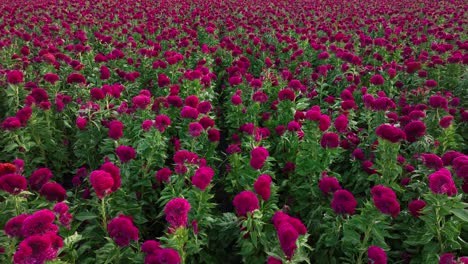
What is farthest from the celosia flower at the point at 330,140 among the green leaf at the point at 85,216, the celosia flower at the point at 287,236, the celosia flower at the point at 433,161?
the green leaf at the point at 85,216

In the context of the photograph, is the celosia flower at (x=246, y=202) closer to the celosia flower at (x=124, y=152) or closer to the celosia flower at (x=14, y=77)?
the celosia flower at (x=124, y=152)

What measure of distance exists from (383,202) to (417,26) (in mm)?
11423

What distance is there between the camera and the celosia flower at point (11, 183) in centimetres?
270

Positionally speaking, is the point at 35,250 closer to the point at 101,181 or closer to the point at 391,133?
the point at 101,181

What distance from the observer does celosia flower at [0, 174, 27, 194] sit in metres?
2.70

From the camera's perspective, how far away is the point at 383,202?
2.52m

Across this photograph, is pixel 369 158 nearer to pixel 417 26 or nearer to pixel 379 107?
pixel 379 107

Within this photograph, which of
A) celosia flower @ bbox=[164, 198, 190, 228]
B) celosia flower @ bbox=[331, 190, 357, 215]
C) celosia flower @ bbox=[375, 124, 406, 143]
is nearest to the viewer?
celosia flower @ bbox=[164, 198, 190, 228]

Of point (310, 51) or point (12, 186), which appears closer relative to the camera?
point (12, 186)

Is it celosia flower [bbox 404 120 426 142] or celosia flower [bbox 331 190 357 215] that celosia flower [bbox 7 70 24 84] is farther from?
celosia flower [bbox 404 120 426 142]

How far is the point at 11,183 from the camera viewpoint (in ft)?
8.93

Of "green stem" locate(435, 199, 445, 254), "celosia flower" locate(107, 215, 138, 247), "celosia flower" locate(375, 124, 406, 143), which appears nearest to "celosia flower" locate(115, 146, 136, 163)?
"celosia flower" locate(107, 215, 138, 247)

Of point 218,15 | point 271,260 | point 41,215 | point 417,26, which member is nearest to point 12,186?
point 41,215

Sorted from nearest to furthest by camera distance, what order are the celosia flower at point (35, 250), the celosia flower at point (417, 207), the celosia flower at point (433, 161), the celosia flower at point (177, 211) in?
the celosia flower at point (35, 250)
the celosia flower at point (177, 211)
the celosia flower at point (417, 207)
the celosia flower at point (433, 161)
